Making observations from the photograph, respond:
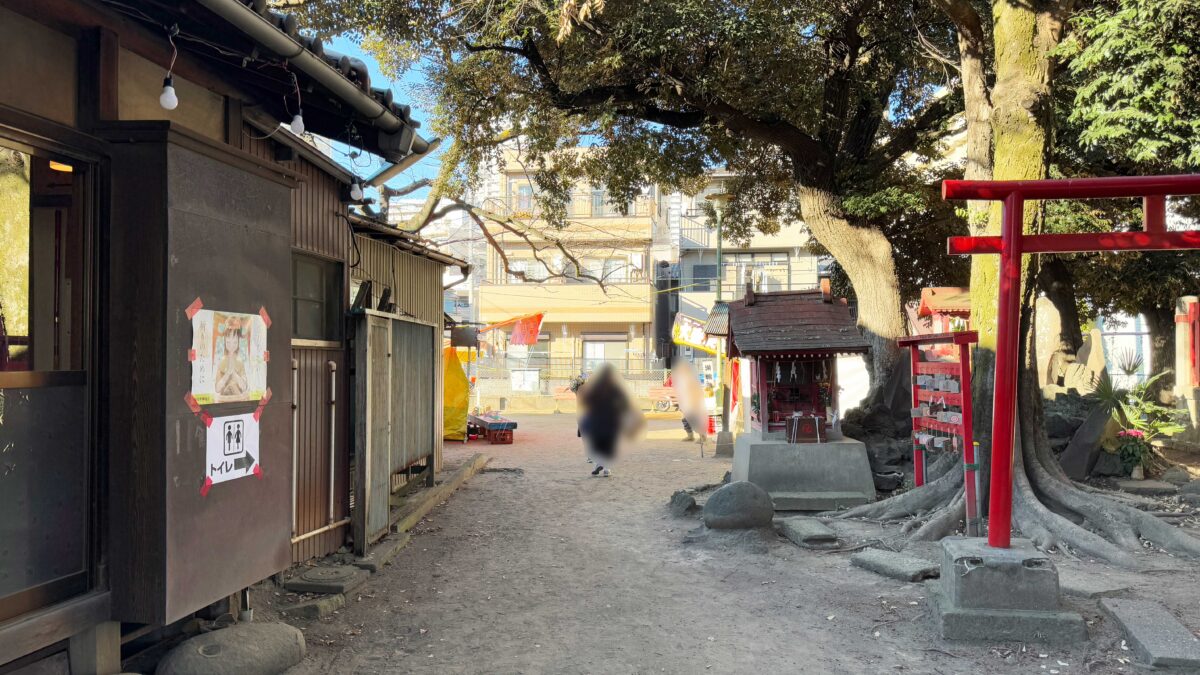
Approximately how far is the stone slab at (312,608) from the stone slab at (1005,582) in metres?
4.83

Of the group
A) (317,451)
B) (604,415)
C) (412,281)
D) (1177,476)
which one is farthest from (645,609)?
(1177,476)

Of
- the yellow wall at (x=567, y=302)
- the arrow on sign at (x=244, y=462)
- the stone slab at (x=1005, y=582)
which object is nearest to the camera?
the arrow on sign at (x=244, y=462)

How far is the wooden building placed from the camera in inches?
152

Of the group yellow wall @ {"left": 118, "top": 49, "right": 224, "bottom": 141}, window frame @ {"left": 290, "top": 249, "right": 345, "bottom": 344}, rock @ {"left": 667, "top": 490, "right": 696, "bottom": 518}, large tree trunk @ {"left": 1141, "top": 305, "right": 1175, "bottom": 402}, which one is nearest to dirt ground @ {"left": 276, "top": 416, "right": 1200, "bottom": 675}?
rock @ {"left": 667, "top": 490, "right": 696, "bottom": 518}

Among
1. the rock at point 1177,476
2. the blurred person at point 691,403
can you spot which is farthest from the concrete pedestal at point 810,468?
the blurred person at point 691,403

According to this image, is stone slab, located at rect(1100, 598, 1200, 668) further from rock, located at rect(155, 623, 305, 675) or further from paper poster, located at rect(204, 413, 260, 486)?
paper poster, located at rect(204, 413, 260, 486)

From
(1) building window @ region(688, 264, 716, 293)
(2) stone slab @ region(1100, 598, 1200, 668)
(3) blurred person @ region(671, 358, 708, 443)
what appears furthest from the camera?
(1) building window @ region(688, 264, 716, 293)

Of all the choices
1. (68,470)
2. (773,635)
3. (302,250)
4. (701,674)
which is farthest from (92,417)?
(773,635)

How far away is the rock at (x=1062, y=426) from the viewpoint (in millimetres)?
12312

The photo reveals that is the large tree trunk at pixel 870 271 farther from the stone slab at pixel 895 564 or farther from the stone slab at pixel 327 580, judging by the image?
the stone slab at pixel 327 580

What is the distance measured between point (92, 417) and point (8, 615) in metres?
1.02

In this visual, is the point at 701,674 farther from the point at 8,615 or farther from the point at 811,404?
the point at 811,404

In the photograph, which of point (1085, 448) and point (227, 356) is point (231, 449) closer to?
point (227, 356)

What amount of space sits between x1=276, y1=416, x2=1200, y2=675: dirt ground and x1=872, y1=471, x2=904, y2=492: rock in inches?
100.0
